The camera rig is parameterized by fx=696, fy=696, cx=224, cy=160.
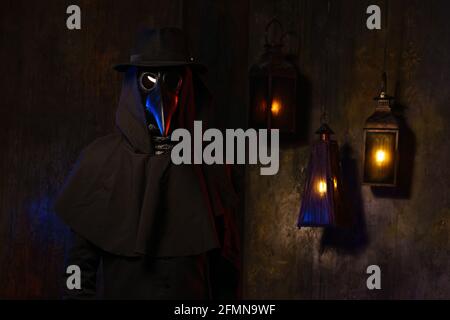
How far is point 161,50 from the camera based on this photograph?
3.35 meters

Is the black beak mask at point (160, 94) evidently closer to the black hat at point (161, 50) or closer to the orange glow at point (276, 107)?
the black hat at point (161, 50)

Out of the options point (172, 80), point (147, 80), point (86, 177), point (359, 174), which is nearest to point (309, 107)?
point (359, 174)

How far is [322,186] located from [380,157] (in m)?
0.36

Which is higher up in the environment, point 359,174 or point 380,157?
point 380,157

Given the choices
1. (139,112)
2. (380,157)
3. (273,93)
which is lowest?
(380,157)


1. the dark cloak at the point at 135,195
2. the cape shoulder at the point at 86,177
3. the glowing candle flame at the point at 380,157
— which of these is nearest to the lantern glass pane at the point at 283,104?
the glowing candle flame at the point at 380,157

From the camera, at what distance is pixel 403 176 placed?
399 cm

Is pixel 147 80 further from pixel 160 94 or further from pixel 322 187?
pixel 322 187

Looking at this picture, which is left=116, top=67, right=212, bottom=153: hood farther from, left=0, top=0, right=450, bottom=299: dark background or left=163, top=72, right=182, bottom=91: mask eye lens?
left=0, top=0, right=450, bottom=299: dark background

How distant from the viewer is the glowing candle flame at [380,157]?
383 cm

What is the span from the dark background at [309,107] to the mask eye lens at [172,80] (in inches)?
27.0

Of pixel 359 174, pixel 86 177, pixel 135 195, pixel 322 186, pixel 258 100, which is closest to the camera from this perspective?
pixel 135 195
